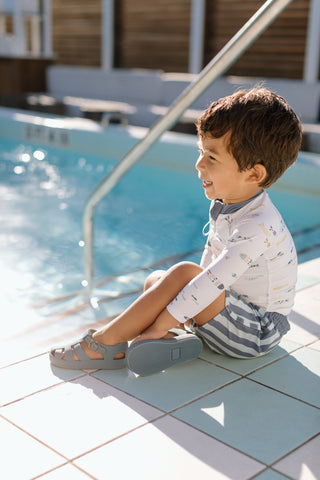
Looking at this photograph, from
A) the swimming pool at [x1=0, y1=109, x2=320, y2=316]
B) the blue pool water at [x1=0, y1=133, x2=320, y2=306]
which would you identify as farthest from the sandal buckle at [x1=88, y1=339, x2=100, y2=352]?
the blue pool water at [x1=0, y1=133, x2=320, y2=306]

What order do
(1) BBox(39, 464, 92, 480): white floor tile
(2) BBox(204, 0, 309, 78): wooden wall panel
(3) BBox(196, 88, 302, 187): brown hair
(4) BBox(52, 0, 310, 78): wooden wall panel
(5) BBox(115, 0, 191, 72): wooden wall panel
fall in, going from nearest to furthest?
(1) BBox(39, 464, 92, 480): white floor tile < (3) BBox(196, 88, 302, 187): brown hair < (2) BBox(204, 0, 309, 78): wooden wall panel < (4) BBox(52, 0, 310, 78): wooden wall panel < (5) BBox(115, 0, 191, 72): wooden wall panel

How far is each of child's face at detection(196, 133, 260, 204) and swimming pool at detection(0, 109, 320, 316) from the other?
3.68 ft

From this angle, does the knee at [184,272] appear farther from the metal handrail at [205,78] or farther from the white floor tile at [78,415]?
the metal handrail at [205,78]

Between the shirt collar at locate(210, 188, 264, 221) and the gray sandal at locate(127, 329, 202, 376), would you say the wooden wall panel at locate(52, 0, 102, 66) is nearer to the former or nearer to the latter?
the shirt collar at locate(210, 188, 264, 221)

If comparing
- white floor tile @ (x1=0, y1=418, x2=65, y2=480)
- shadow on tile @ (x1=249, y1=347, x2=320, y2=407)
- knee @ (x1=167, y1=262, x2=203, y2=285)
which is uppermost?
knee @ (x1=167, y1=262, x2=203, y2=285)

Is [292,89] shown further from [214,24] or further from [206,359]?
[206,359]

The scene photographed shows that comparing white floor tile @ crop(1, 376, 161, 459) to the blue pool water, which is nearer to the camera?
white floor tile @ crop(1, 376, 161, 459)

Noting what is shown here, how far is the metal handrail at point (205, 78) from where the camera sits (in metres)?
1.86

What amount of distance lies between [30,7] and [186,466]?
10.9 m

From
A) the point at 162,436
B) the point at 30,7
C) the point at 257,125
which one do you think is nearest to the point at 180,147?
the point at 257,125

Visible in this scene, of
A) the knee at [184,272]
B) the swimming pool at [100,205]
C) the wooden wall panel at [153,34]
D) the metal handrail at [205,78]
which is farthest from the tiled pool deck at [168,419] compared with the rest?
the wooden wall panel at [153,34]

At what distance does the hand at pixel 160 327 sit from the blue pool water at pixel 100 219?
123 centimetres

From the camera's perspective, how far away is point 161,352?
1600 millimetres

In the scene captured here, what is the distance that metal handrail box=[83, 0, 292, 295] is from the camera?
1.86 meters
